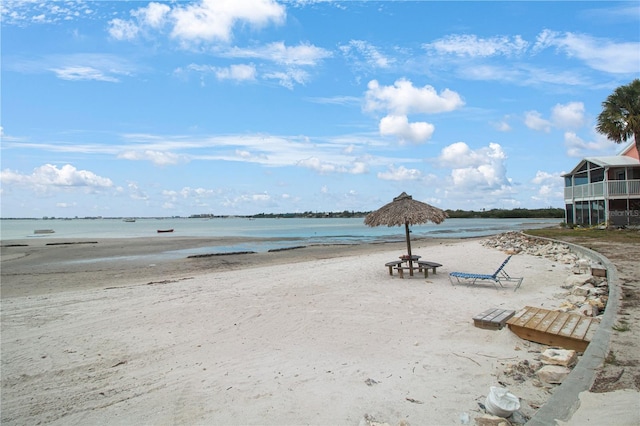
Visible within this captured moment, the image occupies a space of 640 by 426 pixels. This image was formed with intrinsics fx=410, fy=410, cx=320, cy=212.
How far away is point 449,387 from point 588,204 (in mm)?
28992

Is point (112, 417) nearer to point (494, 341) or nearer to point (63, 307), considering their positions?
point (494, 341)

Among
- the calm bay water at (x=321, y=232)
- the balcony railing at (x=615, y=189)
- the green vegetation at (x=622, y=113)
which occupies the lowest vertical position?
the calm bay water at (x=321, y=232)

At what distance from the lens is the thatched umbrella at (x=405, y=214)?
11.8 m

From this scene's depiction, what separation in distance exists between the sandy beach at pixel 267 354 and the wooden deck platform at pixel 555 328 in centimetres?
18

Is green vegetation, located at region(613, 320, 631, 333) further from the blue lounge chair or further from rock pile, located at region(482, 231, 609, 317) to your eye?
the blue lounge chair

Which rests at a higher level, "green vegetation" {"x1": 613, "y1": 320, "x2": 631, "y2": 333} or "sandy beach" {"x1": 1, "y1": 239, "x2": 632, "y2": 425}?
"green vegetation" {"x1": 613, "y1": 320, "x2": 631, "y2": 333}

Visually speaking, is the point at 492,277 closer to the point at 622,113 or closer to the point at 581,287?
the point at 581,287

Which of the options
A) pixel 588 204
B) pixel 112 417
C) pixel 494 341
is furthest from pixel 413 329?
pixel 588 204

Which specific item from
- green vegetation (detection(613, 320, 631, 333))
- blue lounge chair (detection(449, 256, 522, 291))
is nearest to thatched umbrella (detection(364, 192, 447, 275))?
blue lounge chair (detection(449, 256, 522, 291))

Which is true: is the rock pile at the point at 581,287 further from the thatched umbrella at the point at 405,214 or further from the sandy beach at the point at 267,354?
the thatched umbrella at the point at 405,214

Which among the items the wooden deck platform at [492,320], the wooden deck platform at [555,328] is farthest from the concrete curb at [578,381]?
the wooden deck platform at [492,320]

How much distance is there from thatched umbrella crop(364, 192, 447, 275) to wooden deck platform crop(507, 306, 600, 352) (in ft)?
18.3

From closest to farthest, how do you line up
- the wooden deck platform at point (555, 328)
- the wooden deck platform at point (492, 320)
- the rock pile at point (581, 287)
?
the wooden deck platform at point (555, 328) < the wooden deck platform at point (492, 320) < the rock pile at point (581, 287)

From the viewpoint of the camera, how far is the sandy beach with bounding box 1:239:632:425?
13.6 feet
